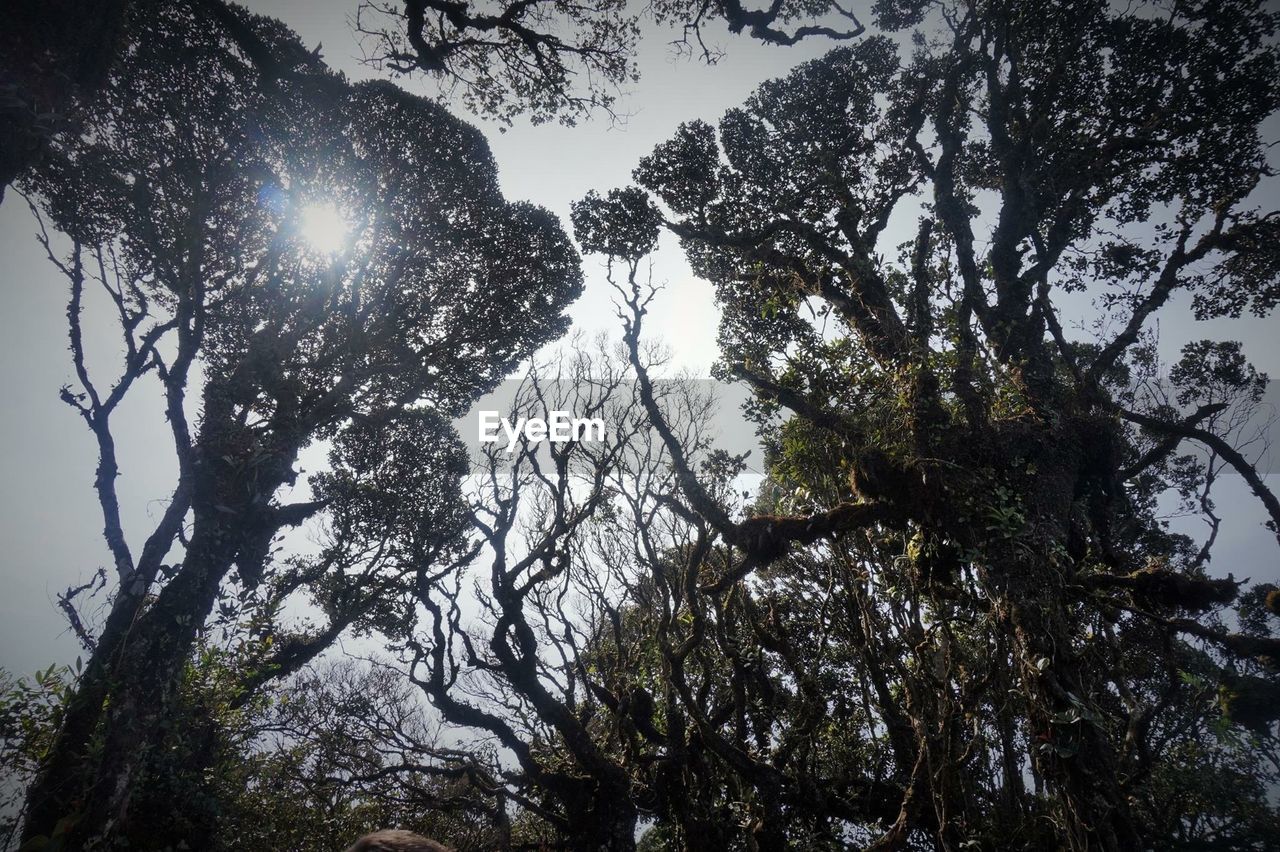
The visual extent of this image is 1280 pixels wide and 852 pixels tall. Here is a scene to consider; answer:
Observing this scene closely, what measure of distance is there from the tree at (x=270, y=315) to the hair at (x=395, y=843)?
12.1 feet

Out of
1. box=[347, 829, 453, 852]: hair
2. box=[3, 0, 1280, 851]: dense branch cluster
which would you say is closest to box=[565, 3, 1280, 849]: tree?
box=[3, 0, 1280, 851]: dense branch cluster

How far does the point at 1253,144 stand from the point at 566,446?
12958 millimetres

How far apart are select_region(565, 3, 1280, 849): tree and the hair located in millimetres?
3425

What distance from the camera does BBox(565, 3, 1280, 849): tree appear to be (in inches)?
184

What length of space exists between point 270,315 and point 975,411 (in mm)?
12849

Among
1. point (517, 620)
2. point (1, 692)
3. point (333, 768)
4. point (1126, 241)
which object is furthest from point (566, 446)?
point (1126, 241)

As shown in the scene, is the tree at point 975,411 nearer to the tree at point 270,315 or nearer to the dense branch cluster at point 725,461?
the dense branch cluster at point 725,461

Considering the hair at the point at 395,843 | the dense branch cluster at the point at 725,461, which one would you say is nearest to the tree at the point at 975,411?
the dense branch cluster at the point at 725,461

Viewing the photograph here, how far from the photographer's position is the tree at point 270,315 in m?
7.18

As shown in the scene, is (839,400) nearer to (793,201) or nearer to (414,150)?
(793,201)

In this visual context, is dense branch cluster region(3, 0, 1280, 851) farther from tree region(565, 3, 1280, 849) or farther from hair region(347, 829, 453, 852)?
hair region(347, 829, 453, 852)

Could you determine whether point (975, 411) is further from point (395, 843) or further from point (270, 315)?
point (270, 315)

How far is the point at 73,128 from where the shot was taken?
4.00 metres

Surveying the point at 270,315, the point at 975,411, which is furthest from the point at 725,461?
the point at 270,315
